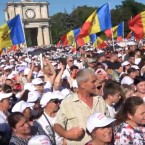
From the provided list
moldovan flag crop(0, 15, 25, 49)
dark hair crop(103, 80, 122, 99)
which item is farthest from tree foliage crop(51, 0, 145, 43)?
dark hair crop(103, 80, 122, 99)

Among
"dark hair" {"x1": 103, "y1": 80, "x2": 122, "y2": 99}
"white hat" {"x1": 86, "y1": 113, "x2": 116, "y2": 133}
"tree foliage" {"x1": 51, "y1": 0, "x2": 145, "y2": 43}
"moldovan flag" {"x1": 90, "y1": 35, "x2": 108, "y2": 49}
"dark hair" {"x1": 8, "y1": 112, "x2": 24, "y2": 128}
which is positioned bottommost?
"dark hair" {"x1": 8, "y1": 112, "x2": 24, "y2": 128}

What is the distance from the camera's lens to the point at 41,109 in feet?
18.8

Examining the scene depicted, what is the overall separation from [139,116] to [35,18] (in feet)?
271

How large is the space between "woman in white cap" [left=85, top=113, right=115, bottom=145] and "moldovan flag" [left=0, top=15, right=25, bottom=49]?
9381mm

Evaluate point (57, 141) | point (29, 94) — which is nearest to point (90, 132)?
point (57, 141)

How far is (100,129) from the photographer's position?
13.1ft

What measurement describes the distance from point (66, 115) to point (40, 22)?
3243 inches

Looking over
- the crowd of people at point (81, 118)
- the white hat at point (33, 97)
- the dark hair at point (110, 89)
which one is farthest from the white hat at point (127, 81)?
the white hat at point (33, 97)

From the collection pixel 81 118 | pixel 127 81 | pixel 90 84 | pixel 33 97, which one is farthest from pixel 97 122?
pixel 127 81

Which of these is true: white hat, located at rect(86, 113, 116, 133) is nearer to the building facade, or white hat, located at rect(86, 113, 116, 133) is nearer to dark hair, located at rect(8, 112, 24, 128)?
dark hair, located at rect(8, 112, 24, 128)

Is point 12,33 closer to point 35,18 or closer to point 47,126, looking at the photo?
point 47,126

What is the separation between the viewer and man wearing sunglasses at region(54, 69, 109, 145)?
4.58 meters

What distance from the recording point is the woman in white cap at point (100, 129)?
3.99 meters

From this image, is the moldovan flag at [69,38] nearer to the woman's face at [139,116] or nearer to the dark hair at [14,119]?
the dark hair at [14,119]
